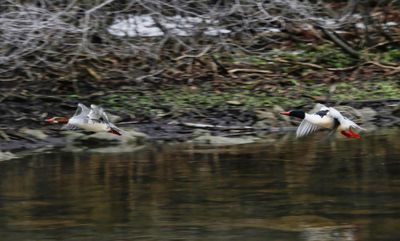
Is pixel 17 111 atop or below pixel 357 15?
below

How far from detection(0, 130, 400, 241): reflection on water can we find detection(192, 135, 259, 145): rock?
1.22ft

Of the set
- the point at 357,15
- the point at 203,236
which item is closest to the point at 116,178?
the point at 203,236

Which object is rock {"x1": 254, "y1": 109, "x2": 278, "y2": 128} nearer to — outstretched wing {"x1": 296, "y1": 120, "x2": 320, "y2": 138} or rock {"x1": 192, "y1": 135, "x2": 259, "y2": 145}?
rock {"x1": 192, "y1": 135, "x2": 259, "y2": 145}

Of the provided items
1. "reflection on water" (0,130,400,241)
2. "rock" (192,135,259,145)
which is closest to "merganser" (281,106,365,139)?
"reflection on water" (0,130,400,241)

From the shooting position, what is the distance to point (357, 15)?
19.4m

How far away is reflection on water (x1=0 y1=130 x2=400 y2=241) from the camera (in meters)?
7.76

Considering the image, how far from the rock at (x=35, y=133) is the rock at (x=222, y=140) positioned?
2084 mm

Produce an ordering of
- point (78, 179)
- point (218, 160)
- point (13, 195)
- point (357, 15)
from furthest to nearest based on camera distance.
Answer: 1. point (357, 15)
2. point (218, 160)
3. point (78, 179)
4. point (13, 195)

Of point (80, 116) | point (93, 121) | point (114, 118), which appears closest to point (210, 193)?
point (93, 121)

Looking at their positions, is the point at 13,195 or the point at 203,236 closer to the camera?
the point at 203,236

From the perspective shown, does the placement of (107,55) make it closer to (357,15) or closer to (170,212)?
(357,15)

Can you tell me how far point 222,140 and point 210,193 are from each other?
13.0 ft

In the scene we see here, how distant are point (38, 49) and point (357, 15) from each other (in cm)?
734

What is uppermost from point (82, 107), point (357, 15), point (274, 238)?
point (357, 15)
